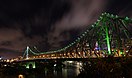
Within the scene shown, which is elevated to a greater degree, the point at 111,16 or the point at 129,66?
the point at 111,16

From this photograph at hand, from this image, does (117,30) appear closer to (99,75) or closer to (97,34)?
(97,34)

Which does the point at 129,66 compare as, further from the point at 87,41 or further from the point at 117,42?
the point at 87,41

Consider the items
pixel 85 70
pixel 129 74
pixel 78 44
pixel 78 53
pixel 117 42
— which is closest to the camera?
pixel 129 74

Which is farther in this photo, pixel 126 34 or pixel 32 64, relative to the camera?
pixel 32 64

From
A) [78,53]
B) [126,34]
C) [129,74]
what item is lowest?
[129,74]

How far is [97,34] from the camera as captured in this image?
225 ft

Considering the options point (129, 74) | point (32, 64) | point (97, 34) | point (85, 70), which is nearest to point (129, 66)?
point (129, 74)

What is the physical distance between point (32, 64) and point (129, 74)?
206 feet

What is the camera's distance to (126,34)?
211 feet

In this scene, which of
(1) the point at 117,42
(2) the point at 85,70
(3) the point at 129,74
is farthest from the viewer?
(1) the point at 117,42

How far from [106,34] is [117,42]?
3978 mm

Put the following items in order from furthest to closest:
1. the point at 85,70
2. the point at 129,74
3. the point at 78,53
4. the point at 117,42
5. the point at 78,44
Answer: the point at 78,44 < the point at 78,53 < the point at 117,42 < the point at 85,70 < the point at 129,74

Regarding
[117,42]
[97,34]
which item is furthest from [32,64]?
[117,42]

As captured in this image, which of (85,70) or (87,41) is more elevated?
(87,41)
